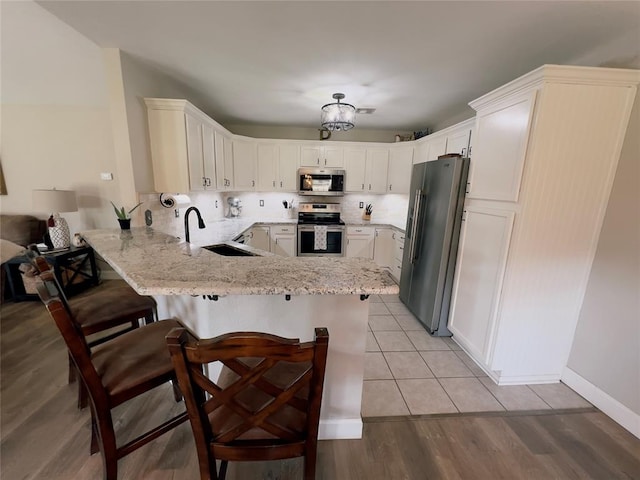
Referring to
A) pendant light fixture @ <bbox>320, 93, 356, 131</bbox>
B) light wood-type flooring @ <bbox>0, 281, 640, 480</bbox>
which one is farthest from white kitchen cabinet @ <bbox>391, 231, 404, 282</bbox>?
light wood-type flooring @ <bbox>0, 281, 640, 480</bbox>

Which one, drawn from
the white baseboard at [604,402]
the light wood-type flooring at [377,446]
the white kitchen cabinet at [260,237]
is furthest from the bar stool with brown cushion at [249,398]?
the white kitchen cabinet at [260,237]

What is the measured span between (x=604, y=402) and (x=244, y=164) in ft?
15.4

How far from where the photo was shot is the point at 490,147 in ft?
6.51

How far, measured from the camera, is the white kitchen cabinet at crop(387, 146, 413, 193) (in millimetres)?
4316

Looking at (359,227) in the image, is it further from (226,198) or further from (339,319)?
(339,319)

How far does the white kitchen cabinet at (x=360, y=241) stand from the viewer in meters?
4.36

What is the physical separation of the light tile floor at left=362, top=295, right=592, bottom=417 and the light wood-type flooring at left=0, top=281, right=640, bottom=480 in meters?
0.08

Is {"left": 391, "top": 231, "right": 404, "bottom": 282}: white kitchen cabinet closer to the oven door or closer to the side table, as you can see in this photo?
the oven door

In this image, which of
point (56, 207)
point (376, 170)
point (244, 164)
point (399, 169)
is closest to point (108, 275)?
point (56, 207)

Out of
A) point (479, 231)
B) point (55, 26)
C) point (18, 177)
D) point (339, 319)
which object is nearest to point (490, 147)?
point (479, 231)

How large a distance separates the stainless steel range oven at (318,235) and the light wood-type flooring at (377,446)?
2.90m

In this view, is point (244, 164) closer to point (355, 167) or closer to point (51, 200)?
point (355, 167)

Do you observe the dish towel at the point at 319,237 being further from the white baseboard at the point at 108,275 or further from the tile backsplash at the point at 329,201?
the white baseboard at the point at 108,275

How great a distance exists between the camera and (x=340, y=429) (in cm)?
144
